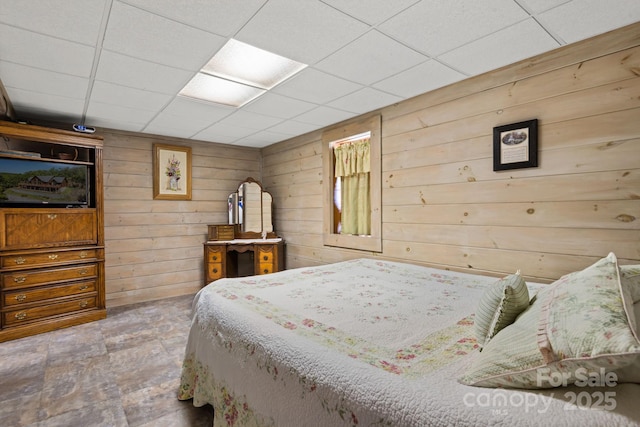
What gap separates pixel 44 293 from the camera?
3207mm

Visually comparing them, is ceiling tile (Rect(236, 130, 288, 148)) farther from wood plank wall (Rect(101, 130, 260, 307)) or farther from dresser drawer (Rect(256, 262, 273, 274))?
dresser drawer (Rect(256, 262, 273, 274))

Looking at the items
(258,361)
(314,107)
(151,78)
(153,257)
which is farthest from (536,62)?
(153,257)

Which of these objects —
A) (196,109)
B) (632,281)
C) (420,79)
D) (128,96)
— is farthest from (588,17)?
(128,96)

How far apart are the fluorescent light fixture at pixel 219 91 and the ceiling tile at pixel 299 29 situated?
2.55ft

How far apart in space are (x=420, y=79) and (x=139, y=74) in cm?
215

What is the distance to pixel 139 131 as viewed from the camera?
162 inches

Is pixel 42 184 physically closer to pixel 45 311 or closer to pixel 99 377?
pixel 45 311

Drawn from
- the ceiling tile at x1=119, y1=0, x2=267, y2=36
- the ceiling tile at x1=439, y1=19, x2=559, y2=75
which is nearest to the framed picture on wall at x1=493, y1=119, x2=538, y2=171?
the ceiling tile at x1=439, y1=19, x2=559, y2=75

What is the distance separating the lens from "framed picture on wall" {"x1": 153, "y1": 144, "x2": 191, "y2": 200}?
14.0ft

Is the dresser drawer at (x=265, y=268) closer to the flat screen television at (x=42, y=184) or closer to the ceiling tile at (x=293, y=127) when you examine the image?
the ceiling tile at (x=293, y=127)

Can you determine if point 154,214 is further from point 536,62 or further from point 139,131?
point 536,62

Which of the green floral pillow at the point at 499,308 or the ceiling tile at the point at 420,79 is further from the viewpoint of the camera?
the ceiling tile at the point at 420,79

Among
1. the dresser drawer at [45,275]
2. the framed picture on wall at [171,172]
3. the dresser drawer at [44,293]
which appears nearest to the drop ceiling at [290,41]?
the framed picture on wall at [171,172]

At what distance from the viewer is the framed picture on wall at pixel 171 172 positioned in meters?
4.28
